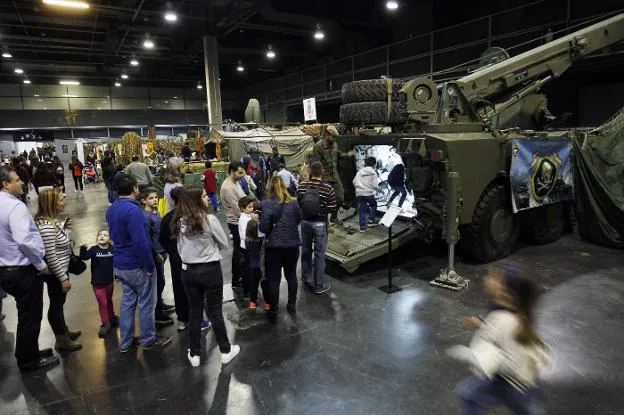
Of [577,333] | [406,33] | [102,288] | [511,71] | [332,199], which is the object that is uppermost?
[406,33]

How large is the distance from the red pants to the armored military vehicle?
→ 2979 millimetres

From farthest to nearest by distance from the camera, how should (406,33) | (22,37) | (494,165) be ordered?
(22,37)
(406,33)
(494,165)

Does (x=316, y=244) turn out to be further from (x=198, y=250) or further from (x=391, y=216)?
(x=198, y=250)

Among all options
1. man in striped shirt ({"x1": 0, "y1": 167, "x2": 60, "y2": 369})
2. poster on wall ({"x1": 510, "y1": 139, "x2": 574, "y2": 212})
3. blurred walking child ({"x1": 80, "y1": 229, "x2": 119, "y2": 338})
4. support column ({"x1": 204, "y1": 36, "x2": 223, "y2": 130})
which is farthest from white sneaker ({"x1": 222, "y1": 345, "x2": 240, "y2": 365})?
support column ({"x1": 204, "y1": 36, "x2": 223, "y2": 130})

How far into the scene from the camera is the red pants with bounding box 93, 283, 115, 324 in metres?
4.57

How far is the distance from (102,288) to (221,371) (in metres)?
1.73

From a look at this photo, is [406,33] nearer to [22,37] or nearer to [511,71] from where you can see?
[511,71]

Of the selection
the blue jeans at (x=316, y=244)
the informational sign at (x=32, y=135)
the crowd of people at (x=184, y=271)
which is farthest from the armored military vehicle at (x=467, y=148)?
the informational sign at (x=32, y=135)

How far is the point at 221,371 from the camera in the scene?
3.87m

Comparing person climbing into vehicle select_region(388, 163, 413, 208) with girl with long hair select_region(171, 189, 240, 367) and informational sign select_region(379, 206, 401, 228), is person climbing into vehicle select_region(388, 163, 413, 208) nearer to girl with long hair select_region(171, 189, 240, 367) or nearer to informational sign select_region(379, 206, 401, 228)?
informational sign select_region(379, 206, 401, 228)

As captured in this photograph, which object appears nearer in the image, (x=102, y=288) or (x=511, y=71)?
(x=102, y=288)

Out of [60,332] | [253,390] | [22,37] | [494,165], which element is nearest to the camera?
[253,390]

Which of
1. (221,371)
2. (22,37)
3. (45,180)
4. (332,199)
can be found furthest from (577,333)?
(22,37)

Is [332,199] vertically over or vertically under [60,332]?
over
